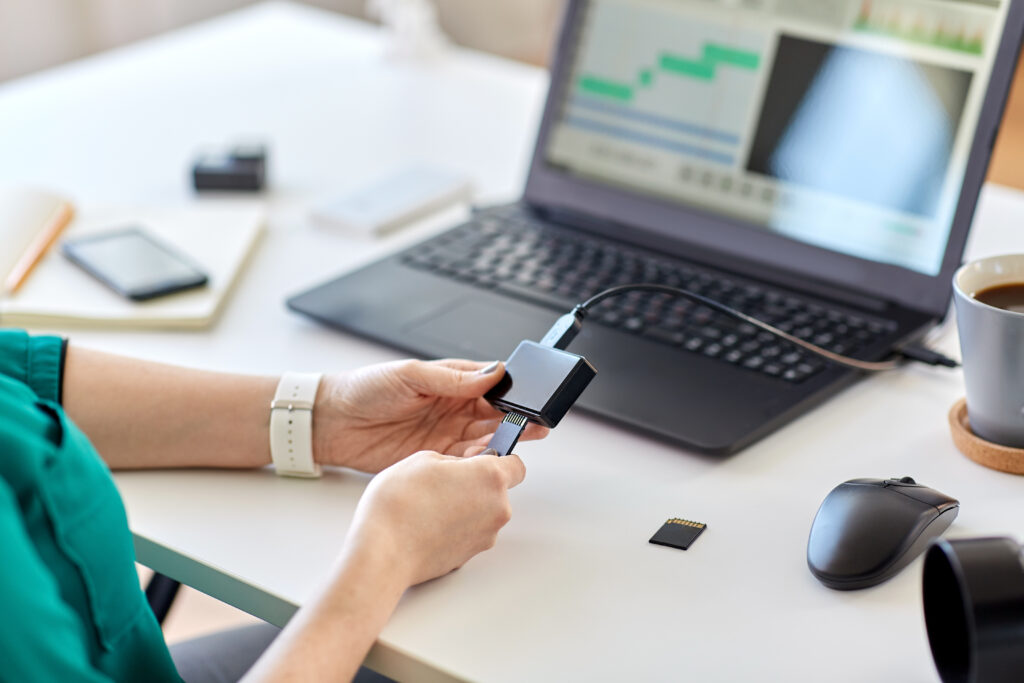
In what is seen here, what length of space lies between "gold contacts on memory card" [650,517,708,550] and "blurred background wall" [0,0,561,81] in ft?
8.57

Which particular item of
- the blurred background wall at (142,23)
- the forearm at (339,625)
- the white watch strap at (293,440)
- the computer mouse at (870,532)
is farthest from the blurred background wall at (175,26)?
the forearm at (339,625)

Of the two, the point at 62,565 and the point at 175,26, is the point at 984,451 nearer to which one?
the point at 62,565

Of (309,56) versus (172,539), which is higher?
(309,56)

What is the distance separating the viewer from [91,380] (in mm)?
794

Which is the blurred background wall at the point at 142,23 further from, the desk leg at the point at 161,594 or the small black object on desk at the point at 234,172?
the desk leg at the point at 161,594

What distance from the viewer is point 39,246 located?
105 cm

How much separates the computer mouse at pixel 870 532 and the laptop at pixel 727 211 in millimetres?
119

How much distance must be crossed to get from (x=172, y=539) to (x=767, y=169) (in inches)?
24.8

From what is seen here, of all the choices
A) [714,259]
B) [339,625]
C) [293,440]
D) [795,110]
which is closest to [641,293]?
[714,259]

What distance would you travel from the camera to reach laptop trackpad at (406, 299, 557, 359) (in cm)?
89

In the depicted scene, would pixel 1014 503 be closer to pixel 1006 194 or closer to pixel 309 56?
pixel 1006 194

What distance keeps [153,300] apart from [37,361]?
0.68 feet

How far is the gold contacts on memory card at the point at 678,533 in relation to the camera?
0.69 m

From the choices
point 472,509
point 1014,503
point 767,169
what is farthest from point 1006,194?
point 472,509
